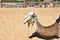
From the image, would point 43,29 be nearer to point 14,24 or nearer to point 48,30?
point 48,30

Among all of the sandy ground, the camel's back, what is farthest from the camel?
the sandy ground

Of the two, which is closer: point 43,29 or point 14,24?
point 43,29

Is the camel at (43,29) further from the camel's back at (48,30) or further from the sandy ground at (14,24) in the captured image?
the sandy ground at (14,24)

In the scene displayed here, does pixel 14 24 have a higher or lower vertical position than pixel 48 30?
lower

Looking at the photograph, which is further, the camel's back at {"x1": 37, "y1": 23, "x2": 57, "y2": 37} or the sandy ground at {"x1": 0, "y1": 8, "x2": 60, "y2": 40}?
the sandy ground at {"x1": 0, "y1": 8, "x2": 60, "y2": 40}

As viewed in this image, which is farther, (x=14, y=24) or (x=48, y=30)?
(x=14, y=24)

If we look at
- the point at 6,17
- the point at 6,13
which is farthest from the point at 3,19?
the point at 6,13

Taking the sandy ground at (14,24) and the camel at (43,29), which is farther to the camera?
the sandy ground at (14,24)

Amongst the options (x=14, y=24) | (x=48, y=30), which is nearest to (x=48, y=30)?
(x=48, y=30)

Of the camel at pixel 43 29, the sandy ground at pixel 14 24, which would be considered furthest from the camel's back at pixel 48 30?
the sandy ground at pixel 14 24

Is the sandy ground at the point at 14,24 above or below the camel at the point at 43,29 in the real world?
below

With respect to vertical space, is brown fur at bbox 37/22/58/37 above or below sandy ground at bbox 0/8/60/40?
above

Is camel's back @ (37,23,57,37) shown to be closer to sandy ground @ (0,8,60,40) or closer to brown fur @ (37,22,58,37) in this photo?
brown fur @ (37,22,58,37)

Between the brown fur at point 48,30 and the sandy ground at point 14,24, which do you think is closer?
the brown fur at point 48,30
